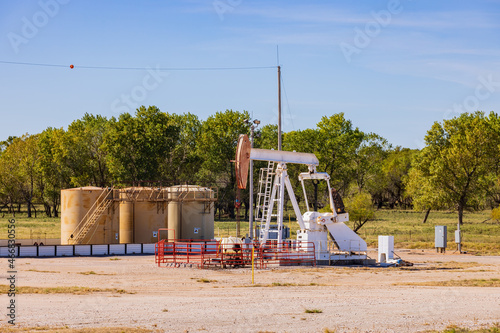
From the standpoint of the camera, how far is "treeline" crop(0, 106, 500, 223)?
2692 inches

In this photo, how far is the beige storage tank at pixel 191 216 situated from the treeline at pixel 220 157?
21014 mm

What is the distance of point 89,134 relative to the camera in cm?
8950

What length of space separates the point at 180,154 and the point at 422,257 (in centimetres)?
5481

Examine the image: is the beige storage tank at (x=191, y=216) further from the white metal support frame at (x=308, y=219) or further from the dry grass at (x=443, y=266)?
the dry grass at (x=443, y=266)

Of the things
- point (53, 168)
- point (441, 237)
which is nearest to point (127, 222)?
point (441, 237)

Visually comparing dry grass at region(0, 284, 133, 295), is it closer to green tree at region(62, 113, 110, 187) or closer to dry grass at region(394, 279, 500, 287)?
dry grass at region(394, 279, 500, 287)

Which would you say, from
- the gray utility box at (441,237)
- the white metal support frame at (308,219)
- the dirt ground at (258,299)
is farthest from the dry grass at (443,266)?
the gray utility box at (441,237)

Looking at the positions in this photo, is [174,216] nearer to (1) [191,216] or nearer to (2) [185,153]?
(1) [191,216]

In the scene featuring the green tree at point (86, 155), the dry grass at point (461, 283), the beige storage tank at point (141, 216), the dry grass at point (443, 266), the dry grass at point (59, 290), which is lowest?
the dry grass at point (443, 266)

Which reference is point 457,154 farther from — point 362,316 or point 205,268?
point 362,316

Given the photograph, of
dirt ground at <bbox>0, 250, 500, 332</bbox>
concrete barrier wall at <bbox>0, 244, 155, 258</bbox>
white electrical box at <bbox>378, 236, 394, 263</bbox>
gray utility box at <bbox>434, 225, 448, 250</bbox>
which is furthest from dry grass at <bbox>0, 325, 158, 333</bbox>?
gray utility box at <bbox>434, 225, 448, 250</bbox>

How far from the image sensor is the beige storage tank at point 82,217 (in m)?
45.6

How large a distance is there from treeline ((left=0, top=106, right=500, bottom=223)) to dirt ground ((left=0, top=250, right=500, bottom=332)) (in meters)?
36.7

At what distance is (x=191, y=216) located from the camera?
45562mm
